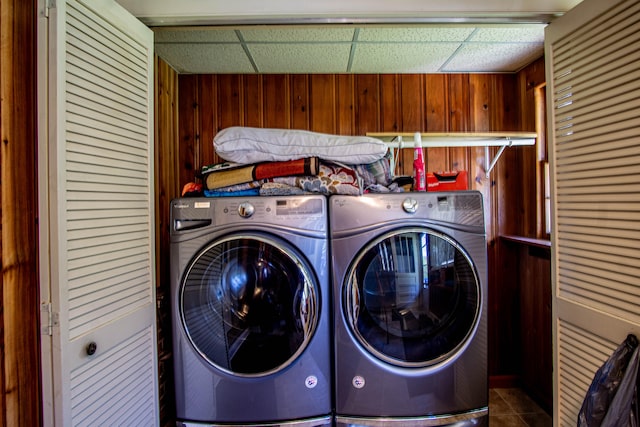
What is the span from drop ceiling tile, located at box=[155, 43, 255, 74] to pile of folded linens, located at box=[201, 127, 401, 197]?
733 millimetres

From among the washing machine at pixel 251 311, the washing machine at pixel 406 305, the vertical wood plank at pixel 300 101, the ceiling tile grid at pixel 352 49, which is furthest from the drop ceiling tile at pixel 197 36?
the washing machine at pixel 406 305

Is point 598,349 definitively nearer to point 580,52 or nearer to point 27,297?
point 580,52

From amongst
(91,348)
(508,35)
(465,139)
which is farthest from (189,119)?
(508,35)

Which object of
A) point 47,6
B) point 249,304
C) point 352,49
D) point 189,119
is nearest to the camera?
point 47,6

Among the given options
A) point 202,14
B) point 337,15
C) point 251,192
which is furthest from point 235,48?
point 251,192

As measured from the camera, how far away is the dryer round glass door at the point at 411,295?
4.23 ft

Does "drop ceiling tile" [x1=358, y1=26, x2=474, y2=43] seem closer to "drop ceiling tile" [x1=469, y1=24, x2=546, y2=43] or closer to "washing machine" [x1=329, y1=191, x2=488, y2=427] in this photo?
"drop ceiling tile" [x1=469, y1=24, x2=546, y2=43]

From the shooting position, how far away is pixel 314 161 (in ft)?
4.47

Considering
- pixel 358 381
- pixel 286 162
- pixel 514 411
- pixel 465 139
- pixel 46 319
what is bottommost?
pixel 514 411

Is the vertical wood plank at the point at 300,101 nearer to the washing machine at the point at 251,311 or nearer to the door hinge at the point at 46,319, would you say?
the washing machine at the point at 251,311

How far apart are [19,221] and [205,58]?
146 cm

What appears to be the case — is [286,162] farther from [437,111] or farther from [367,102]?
[437,111]

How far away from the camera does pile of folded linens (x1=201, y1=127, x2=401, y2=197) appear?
137 centimetres

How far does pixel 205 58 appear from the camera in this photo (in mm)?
1883
